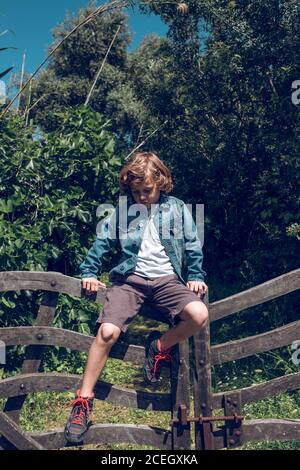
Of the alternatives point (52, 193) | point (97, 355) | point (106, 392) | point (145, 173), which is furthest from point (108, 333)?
point (52, 193)

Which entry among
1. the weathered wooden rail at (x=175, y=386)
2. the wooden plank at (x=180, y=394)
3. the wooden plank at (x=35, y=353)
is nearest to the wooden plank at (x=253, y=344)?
the weathered wooden rail at (x=175, y=386)

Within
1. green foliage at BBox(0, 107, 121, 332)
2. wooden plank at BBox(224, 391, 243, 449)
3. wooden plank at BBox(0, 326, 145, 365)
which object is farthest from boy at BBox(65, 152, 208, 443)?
green foliage at BBox(0, 107, 121, 332)

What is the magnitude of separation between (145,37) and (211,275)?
1303cm

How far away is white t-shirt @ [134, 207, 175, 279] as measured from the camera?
12.1ft

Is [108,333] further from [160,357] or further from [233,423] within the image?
[233,423]

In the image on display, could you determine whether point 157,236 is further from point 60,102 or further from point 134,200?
point 60,102

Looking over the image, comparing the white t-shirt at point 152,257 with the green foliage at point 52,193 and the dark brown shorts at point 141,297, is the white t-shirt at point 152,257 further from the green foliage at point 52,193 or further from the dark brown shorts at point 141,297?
the green foliage at point 52,193

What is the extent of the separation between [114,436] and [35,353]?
77 cm

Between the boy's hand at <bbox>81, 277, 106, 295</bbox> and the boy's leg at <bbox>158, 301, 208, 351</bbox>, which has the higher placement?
the boy's hand at <bbox>81, 277, 106, 295</bbox>

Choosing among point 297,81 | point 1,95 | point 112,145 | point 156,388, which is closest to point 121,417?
point 156,388

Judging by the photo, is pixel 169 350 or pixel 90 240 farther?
pixel 90 240

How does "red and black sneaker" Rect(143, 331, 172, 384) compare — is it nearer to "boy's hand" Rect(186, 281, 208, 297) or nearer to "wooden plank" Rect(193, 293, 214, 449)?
"wooden plank" Rect(193, 293, 214, 449)

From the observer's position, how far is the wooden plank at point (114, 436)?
3551mm

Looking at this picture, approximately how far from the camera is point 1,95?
5.78 metres
